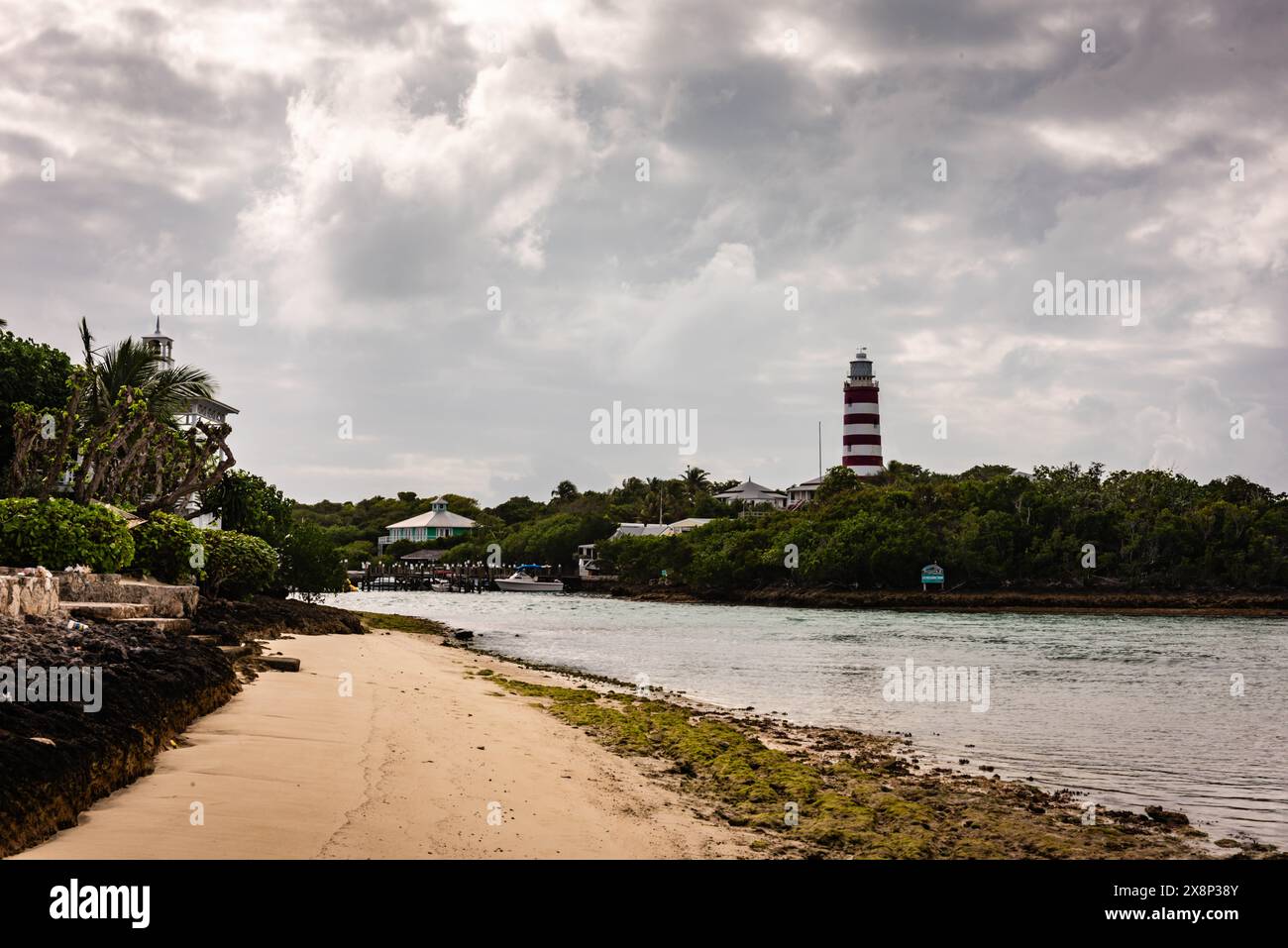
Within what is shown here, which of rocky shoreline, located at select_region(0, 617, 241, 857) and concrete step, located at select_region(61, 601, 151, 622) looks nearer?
rocky shoreline, located at select_region(0, 617, 241, 857)

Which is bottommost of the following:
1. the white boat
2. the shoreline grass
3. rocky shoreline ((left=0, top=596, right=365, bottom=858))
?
the white boat

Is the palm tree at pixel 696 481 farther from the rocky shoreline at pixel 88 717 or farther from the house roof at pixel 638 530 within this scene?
the rocky shoreline at pixel 88 717

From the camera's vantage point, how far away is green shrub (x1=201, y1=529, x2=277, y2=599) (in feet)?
92.6

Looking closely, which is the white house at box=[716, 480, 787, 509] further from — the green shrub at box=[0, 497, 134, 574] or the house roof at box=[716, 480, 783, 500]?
the green shrub at box=[0, 497, 134, 574]

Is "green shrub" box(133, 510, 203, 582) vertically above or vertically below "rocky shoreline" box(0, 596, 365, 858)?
above

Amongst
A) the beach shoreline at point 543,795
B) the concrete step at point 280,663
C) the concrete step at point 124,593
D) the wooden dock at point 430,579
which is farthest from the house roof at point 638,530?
the beach shoreline at point 543,795

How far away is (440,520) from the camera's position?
546 feet

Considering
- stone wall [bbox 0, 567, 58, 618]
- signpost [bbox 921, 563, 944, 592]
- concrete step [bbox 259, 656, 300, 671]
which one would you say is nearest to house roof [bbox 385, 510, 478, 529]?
signpost [bbox 921, 563, 944, 592]

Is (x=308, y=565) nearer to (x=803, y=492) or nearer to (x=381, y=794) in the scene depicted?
(x=381, y=794)

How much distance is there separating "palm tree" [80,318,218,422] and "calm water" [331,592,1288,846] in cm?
1384

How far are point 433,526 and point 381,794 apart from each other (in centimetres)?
15996

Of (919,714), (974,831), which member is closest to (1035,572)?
(919,714)

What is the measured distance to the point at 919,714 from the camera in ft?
65.5
